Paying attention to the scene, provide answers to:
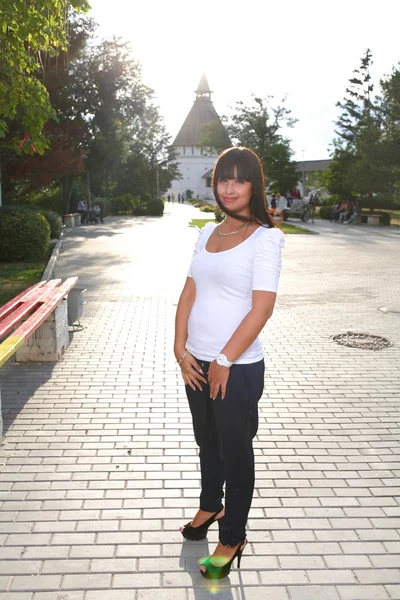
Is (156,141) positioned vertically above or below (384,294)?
above

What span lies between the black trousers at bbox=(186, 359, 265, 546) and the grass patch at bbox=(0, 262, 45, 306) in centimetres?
834

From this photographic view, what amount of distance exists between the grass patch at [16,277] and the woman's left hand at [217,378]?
859 centimetres

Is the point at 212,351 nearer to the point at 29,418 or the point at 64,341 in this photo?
the point at 29,418

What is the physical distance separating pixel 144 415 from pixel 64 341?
239 cm

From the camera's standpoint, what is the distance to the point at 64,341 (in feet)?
24.7

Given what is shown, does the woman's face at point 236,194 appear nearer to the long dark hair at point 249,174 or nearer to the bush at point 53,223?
the long dark hair at point 249,174

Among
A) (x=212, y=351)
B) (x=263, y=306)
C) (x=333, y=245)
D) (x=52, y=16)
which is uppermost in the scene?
(x=52, y=16)

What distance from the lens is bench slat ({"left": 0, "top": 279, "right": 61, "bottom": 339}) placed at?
19.0ft

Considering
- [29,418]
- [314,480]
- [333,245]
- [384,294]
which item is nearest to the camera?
[314,480]

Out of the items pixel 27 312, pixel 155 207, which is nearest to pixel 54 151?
pixel 27 312

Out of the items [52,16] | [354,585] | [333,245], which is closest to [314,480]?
[354,585]

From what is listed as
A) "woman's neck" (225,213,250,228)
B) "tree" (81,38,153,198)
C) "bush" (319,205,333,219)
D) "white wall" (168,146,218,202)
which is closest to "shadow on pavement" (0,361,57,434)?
"woman's neck" (225,213,250,228)

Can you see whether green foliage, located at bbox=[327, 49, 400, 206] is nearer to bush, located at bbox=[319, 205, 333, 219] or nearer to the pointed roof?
bush, located at bbox=[319, 205, 333, 219]

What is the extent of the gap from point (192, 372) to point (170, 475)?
4.72ft
